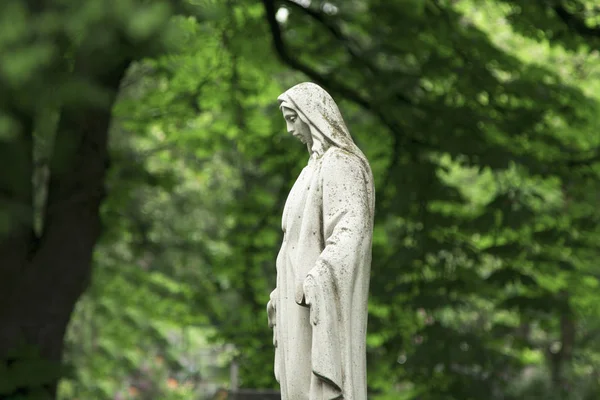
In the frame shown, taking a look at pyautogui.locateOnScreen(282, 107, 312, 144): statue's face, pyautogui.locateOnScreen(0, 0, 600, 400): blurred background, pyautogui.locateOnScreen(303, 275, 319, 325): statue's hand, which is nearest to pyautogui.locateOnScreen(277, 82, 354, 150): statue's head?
pyautogui.locateOnScreen(282, 107, 312, 144): statue's face

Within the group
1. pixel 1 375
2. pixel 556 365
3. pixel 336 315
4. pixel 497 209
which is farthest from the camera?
pixel 556 365

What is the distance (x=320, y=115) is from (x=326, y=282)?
0.97m

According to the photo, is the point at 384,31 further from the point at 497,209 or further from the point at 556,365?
the point at 556,365

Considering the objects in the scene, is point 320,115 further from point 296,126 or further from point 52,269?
point 52,269

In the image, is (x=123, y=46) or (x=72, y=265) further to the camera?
(x=72, y=265)

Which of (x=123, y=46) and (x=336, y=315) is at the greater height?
(x=123, y=46)

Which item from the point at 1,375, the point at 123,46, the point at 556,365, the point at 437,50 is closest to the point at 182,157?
the point at 556,365

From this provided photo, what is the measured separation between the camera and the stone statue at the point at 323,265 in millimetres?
5125

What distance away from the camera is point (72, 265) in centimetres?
1170

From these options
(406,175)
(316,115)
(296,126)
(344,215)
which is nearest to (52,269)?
(406,175)

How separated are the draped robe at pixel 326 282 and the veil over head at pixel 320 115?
0.22 ft

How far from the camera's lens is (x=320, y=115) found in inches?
219


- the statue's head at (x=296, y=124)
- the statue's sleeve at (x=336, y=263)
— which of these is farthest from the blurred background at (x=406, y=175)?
the statue's sleeve at (x=336, y=263)

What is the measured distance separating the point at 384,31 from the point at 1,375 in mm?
5841
